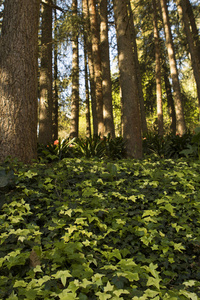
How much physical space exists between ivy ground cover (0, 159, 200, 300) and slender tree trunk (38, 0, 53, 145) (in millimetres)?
4254

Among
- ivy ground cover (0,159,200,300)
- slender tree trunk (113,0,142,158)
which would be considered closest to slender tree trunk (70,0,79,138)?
slender tree trunk (113,0,142,158)

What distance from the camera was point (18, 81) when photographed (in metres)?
4.91

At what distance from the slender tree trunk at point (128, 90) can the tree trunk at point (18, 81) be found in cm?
278

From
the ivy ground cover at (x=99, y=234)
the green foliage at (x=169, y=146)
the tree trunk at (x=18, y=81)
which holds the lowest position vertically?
the ivy ground cover at (x=99, y=234)

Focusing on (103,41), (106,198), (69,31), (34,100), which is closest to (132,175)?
(106,198)

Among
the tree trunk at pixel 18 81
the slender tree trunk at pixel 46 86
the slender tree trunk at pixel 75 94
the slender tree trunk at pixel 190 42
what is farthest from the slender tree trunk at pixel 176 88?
the tree trunk at pixel 18 81

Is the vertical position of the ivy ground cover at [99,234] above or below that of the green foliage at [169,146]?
below

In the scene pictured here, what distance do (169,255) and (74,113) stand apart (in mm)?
9540

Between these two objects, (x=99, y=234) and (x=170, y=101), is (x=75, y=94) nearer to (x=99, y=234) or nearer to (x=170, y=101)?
(x=170, y=101)

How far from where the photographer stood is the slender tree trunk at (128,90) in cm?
708

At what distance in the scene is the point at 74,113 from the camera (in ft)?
39.5

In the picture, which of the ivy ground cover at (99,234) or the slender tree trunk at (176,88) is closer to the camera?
the ivy ground cover at (99,234)

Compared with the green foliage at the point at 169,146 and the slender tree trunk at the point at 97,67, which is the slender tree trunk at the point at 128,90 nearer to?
the green foliage at the point at 169,146

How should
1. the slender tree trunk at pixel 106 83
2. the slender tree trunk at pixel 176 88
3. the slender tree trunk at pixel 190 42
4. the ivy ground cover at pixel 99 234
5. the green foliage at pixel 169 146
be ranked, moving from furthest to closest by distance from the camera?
the slender tree trunk at pixel 190 42 < the slender tree trunk at pixel 176 88 < the slender tree trunk at pixel 106 83 < the green foliage at pixel 169 146 < the ivy ground cover at pixel 99 234
